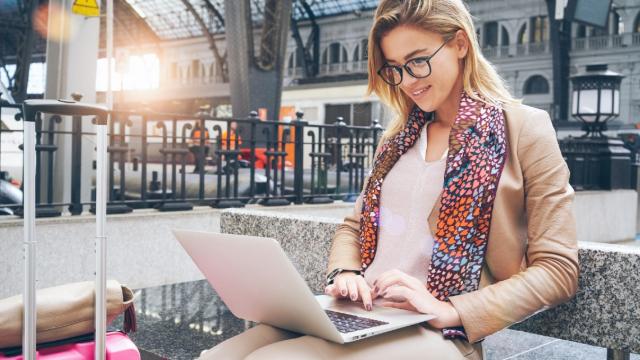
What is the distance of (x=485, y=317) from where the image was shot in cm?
174

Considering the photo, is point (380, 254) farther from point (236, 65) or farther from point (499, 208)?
point (236, 65)

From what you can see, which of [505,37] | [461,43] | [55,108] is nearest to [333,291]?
[461,43]

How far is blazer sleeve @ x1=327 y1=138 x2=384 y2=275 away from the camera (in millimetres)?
2195

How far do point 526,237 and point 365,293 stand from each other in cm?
51

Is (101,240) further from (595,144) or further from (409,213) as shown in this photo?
(595,144)

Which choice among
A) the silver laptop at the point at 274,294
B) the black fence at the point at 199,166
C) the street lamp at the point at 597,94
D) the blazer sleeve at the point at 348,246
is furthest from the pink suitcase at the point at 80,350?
the street lamp at the point at 597,94

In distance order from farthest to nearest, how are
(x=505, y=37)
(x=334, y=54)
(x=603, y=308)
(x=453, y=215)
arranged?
(x=334, y=54)
(x=505, y=37)
(x=603, y=308)
(x=453, y=215)

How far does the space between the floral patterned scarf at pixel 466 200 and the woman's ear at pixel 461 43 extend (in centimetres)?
17

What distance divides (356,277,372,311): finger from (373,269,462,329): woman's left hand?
0.26 feet

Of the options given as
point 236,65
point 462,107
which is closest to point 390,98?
point 462,107

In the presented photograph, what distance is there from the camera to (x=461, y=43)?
1982 mm

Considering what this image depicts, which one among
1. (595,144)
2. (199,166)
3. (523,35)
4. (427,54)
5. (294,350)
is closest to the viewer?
(294,350)

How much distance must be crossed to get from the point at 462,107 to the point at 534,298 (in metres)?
0.58

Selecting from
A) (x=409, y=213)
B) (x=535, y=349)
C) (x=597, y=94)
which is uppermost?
(x=597, y=94)
